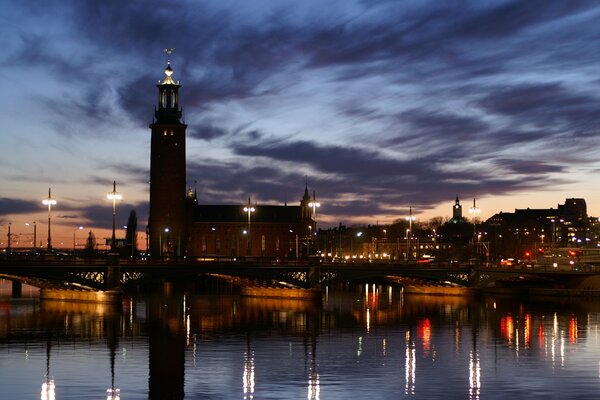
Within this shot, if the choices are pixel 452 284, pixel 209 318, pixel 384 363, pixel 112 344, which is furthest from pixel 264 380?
pixel 452 284

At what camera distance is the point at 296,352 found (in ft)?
235

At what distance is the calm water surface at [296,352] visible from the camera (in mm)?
53688

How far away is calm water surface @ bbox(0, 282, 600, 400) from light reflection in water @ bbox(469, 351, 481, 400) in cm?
7

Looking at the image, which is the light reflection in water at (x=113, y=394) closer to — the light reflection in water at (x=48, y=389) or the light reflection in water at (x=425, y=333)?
the light reflection in water at (x=48, y=389)

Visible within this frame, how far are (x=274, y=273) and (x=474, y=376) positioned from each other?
71.7m

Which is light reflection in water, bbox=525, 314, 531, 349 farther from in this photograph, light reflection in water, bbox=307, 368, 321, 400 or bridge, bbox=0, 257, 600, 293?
bridge, bbox=0, 257, 600, 293

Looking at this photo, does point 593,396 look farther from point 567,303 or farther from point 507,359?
point 567,303

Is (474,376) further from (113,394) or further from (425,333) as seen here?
(425,333)

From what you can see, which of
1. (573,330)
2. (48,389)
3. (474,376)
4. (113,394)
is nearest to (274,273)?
(573,330)

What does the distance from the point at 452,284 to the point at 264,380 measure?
97.4 m

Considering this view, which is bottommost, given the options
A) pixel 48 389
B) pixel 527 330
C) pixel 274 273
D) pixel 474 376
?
pixel 474 376

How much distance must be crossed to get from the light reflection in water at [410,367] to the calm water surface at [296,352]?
0.08m

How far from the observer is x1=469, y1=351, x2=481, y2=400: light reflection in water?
52475 mm

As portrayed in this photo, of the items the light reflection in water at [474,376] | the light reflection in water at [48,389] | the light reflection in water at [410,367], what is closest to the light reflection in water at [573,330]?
the light reflection in water at [410,367]
